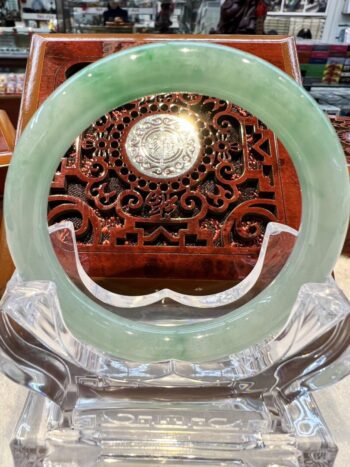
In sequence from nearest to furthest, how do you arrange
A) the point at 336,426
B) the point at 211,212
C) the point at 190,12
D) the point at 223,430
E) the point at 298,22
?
the point at 223,430
the point at 336,426
the point at 211,212
the point at 190,12
the point at 298,22

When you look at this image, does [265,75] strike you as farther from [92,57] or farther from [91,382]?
[92,57]

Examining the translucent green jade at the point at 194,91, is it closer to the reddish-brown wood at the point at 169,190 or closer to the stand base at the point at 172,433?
the stand base at the point at 172,433

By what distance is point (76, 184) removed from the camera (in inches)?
31.3

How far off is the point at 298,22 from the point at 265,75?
1.44 metres

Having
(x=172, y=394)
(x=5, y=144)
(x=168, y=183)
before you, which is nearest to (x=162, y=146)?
(x=168, y=183)

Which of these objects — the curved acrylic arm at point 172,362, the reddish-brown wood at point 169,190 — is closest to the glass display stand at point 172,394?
the curved acrylic arm at point 172,362

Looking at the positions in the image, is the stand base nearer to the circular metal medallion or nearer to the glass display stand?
the glass display stand

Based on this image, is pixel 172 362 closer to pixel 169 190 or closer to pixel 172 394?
pixel 172 394

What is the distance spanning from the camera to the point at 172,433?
52 cm

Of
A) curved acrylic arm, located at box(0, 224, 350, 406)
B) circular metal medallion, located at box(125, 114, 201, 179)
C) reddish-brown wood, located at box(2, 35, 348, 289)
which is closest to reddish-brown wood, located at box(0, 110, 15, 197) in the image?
reddish-brown wood, located at box(2, 35, 348, 289)

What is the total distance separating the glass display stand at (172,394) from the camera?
1.56ft

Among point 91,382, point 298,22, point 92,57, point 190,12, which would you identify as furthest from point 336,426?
point 298,22

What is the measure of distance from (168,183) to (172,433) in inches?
17.0

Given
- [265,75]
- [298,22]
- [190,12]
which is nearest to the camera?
[265,75]
